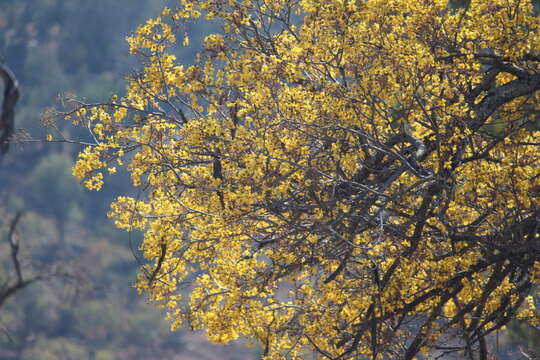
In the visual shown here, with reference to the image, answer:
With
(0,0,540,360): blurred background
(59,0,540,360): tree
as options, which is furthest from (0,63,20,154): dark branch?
(0,0,540,360): blurred background

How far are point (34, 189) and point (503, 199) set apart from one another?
7650cm

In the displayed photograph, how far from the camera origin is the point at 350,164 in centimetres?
688

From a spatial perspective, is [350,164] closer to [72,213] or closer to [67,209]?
[72,213]

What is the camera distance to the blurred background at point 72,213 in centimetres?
6019

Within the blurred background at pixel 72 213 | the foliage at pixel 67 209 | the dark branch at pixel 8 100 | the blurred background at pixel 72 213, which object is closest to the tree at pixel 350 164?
the dark branch at pixel 8 100

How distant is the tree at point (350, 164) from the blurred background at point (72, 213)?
99.1 feet

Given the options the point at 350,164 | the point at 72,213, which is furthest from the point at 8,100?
the point at 72,213

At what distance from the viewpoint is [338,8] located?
21.9 feet

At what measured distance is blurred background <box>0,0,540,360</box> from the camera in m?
60.2

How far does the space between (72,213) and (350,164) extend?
236ft

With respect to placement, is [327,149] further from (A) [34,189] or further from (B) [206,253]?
(A) [34,189]

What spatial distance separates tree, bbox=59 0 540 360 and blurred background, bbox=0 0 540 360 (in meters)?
30.2

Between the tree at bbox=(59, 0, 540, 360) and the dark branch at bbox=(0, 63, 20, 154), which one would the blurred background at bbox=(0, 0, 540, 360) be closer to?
the tree at bbox=(59, 0, 540, 360)

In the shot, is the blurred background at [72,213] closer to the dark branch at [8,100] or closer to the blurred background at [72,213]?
the blurred background at [72,213]
